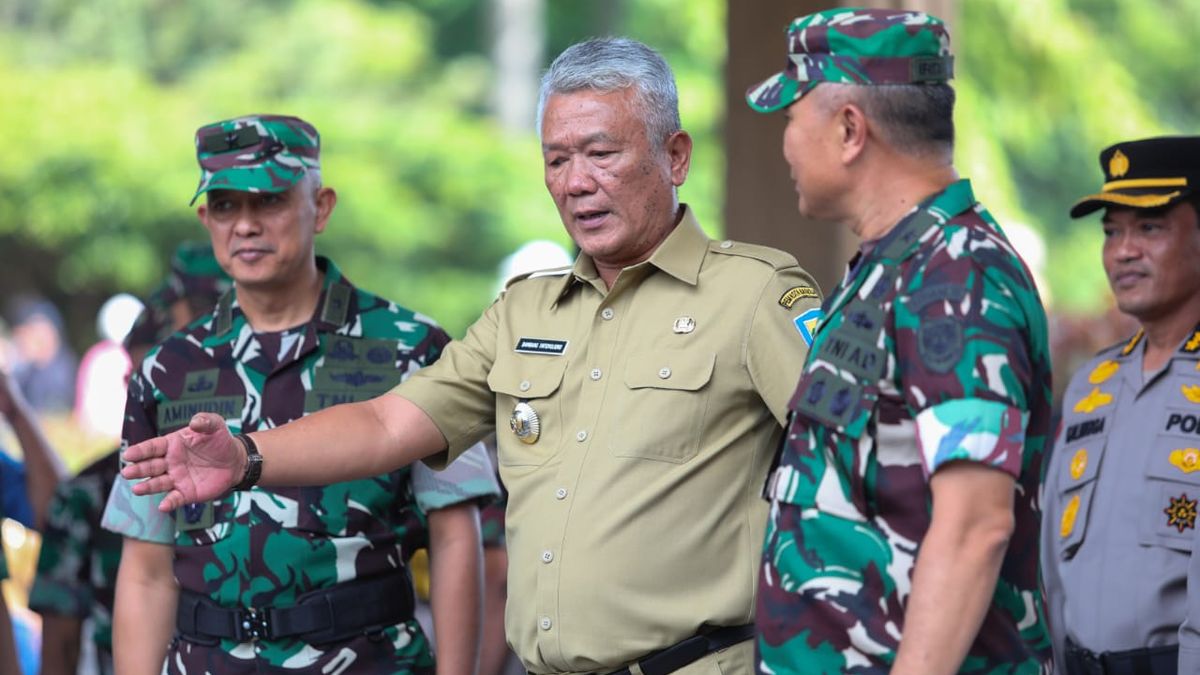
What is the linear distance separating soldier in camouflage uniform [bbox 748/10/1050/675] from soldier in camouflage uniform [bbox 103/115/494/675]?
4.19 ft

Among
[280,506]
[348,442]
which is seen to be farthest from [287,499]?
[348,442]

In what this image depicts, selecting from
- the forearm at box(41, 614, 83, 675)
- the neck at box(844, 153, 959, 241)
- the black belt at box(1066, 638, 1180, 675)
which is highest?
Result: the neck at box(844, 153, 959, 241)

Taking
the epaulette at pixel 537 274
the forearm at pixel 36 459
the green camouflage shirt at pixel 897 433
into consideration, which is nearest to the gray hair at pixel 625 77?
the epaulette at pixel 537 274

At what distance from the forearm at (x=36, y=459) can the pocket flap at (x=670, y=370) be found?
2732mm

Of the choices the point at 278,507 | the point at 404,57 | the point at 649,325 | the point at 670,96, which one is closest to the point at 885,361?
the point at 649,325

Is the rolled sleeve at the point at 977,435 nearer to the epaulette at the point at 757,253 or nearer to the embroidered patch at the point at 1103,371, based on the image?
the epaulette at the point at 757,253

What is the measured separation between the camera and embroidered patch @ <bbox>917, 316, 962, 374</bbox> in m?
2.46

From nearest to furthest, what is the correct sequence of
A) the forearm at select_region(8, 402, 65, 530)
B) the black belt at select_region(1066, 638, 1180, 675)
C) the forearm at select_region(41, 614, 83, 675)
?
the black belt at select_region(1066, 638, 1180, 675), the forearm at select_region(41, 614, 83, 675), the forearm at select_region(8, 402, 65, 530)

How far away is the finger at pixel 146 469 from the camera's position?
125 inches

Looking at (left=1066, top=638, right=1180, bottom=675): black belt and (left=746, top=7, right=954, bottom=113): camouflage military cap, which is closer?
(left=746, top=7, right=954, bottom=113): camouflage military cap

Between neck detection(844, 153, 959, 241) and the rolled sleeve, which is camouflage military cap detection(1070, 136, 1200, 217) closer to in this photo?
neck detection(844, 153, 959, 241)

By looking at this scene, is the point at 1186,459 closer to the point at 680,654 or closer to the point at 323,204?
the point at 680,654

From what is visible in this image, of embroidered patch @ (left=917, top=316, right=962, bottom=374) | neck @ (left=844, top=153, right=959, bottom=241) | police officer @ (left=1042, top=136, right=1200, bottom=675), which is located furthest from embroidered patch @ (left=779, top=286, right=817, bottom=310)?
police officer @ (left=1042, top=136, right=1200, bottom=675)

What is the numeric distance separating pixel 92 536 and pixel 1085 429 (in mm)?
2776
